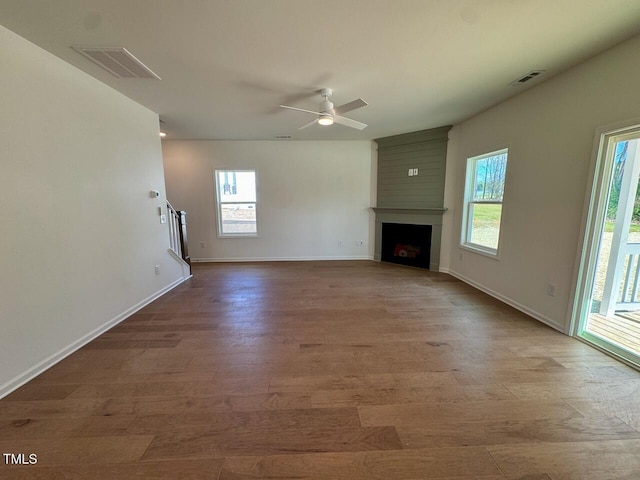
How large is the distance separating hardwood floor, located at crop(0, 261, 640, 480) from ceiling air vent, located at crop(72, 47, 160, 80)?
2600 millimetres

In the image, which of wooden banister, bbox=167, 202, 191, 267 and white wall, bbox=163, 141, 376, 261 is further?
white wall, bbox=163, 141, 376, 261

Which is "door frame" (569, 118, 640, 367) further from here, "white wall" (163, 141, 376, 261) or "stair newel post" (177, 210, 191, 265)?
"stair newel post" (177, 210, 191, 265)

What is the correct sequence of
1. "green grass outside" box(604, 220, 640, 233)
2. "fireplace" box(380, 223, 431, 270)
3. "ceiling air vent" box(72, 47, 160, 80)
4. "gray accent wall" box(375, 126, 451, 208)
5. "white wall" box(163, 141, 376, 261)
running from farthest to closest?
"white wall" box(163, 141, 376, 261) → "fireplace" box(380, 223, 431, 270) → "gray accent wall" box(375, 126, 451, 208) → "green grass outside" box(604, 220, 640, 233) → "ceiling air vent" box(72, 47, 160, 80)

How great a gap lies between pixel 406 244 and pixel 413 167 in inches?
63.0

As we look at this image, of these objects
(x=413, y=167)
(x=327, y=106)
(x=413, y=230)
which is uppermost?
(x=327, y=106)

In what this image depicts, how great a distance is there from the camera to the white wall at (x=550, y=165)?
2158 millimetres

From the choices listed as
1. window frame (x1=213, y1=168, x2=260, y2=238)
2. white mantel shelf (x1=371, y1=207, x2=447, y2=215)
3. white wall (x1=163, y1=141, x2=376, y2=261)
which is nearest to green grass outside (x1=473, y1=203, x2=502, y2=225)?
white mantel shelf (x1=371, y1=207, x2=447, y2=215)

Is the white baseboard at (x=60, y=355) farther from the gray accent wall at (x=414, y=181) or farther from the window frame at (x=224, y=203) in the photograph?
the gray accent wall at (x=414, y=181)

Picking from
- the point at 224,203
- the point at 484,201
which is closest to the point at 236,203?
the point at 224,203

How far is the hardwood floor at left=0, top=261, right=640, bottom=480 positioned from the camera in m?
1.30

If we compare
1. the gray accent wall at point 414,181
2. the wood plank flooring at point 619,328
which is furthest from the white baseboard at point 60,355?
the wood plank flooring at point 619,328

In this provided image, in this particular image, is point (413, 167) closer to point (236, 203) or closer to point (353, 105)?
point (353, 105)

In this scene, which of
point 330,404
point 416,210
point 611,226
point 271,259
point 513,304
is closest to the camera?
point 330,404

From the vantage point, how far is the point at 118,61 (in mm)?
2240
